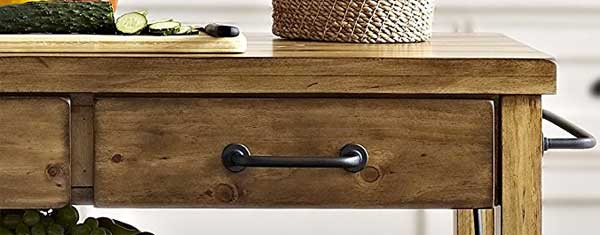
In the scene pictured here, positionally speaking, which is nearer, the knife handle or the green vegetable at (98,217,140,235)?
the knife handle

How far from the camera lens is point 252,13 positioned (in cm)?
190

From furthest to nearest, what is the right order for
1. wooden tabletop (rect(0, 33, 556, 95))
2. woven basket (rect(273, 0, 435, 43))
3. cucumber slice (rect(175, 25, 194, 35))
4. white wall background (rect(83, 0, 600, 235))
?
white wall background (rect(83, 0, 600, 235)) < woven basket (rect(273, 0, 435, 43)) < cucumber slice (rect(175, 25, 194, 35)) < wooden tabletop (rect(0, 33, 556, 95))

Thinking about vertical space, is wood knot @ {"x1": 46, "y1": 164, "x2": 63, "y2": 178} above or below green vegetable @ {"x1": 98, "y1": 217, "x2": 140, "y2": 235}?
above

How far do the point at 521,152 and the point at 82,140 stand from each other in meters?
0.39

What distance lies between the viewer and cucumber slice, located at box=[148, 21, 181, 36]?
1.10m

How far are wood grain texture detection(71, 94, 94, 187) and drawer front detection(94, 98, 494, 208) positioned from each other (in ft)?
0.05

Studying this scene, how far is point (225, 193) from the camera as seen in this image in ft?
3.37

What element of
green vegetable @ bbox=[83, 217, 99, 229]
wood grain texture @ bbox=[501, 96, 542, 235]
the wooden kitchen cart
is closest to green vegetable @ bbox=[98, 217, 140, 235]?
green vegetable @ bbox=[83, 217, 99, 229]

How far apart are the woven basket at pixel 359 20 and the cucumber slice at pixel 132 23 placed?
24 centimetres

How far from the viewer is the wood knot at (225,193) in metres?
1.03

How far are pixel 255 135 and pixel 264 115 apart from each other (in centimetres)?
2

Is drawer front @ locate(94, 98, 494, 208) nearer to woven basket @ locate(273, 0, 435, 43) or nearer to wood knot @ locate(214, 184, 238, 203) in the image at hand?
wood knot @ locate(214, 184, 238, 203)

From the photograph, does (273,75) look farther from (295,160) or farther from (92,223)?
(92,223)

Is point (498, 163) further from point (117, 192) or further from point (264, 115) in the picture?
point (117, 192)
